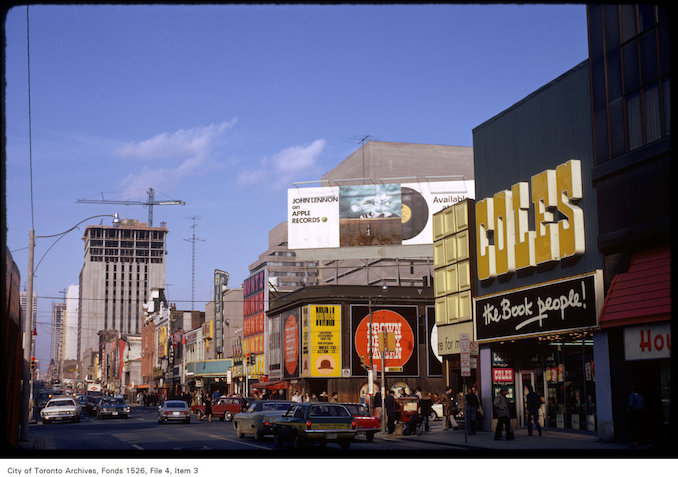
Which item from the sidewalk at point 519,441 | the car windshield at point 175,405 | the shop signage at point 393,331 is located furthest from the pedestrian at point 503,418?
the shop signage at point 393,331

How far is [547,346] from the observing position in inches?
1331

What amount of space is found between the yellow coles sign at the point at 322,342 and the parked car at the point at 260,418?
31.2 metres

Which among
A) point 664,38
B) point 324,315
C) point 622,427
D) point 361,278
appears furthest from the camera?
point 361,278

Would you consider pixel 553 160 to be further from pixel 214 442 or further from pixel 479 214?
pixel 214 442

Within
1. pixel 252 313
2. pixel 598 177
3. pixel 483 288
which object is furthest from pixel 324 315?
pixel 598 177

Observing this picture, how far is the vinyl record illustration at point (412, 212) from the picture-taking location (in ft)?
218

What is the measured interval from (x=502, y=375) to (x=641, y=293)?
37.8 ft

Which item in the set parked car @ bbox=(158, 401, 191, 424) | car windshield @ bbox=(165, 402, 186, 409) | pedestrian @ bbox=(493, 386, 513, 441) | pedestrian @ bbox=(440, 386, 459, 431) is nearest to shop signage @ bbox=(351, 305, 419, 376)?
car windshield @ bbox=(165, 402, 186, 409)

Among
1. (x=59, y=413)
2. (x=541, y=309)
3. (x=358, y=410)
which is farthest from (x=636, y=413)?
(x=59, y=413)

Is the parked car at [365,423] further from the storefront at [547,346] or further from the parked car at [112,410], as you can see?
the parked car at [112,410]

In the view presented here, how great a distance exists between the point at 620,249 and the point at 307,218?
139 feet

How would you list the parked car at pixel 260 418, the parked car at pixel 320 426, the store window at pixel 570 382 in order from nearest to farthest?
the parked car at pixel 320 426 → the parked car at pixel 260 418 → the store window at pixel 570 382

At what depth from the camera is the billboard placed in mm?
66375

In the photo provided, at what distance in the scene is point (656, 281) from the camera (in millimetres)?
24188
